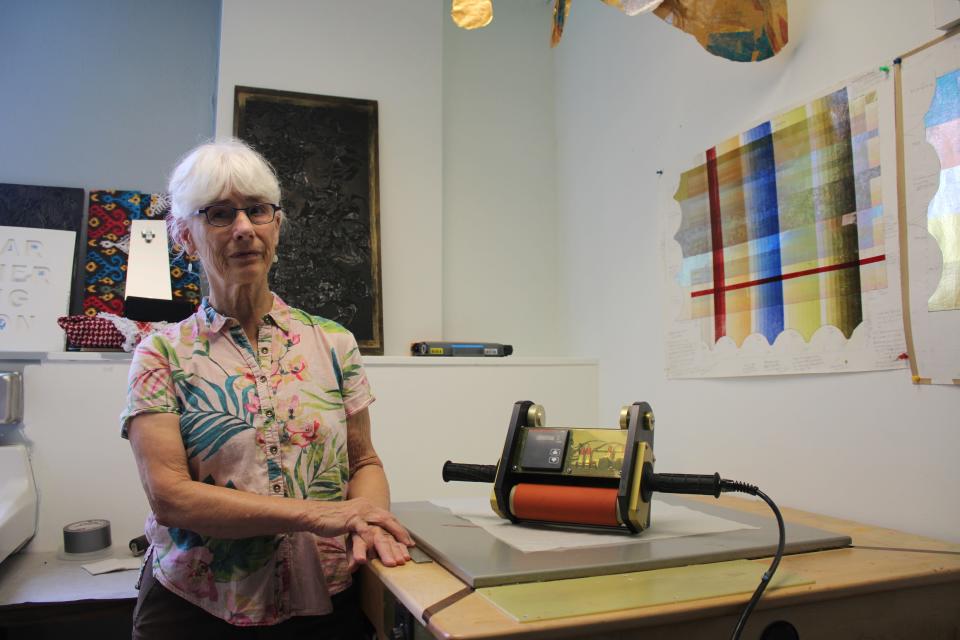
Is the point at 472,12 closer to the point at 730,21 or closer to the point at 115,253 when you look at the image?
the point at 730,21

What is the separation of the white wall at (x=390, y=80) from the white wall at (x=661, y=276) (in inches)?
21.9

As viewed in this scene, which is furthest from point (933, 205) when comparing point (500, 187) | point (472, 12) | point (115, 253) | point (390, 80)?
point (115, 253)

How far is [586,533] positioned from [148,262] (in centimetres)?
169

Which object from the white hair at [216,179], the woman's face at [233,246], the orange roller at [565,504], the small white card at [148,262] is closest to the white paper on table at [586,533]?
the orange roller at [565,504]

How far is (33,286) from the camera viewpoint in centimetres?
206

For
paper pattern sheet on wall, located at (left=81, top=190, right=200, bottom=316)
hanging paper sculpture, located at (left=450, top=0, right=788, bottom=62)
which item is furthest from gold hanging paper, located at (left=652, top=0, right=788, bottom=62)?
paper pattern sheet on wall, located at (left=81, top=190, right=200, bottom=316)

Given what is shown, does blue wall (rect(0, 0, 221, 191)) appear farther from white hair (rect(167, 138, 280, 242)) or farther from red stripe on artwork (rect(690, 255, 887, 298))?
red stripe on artwork (rect(690, 255, 887, 298))

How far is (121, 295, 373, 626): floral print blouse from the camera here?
3.62 feet

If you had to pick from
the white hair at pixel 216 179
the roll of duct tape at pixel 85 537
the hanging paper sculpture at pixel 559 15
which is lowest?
the roll of duct tape at pixel 85 537

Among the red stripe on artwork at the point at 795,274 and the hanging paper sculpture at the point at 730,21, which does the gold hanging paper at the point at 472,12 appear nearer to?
the hanging paper sculpture at the point at 730,21

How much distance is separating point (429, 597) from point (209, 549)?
469mm

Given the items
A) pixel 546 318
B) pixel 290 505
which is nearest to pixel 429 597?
pixel 290 505

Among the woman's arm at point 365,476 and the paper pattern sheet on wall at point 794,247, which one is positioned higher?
the paper pattern sheet on wall at point 794,247

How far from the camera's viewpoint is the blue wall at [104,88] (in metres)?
2.24
